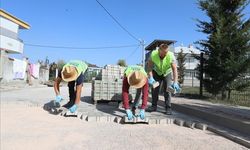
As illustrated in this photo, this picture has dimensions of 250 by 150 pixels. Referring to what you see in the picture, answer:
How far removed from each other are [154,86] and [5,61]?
20954mm

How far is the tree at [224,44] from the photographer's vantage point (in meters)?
13.0

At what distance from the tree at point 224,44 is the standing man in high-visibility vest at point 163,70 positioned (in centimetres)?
539

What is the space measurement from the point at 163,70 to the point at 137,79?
3.59 ft

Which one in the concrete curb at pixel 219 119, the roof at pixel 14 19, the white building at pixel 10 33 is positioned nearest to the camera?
the concrete curb at pixel 219 119

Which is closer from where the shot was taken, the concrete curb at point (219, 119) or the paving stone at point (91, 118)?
the concrete curb at point (219, 119)

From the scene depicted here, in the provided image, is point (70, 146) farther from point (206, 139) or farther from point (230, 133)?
point (230, 133)

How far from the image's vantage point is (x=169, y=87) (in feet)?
26.7

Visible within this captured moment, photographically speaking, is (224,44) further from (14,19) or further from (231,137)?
(14,19)

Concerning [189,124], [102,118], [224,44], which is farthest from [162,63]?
[224,44]

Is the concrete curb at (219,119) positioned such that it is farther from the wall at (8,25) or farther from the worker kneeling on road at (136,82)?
the wall at (8,25)

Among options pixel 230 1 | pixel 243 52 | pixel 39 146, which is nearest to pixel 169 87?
pixel 39 146

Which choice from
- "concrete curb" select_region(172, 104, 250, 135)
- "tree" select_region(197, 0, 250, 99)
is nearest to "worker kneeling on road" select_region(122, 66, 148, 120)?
"concrete curb" select_region(172, 104, 250, 135)

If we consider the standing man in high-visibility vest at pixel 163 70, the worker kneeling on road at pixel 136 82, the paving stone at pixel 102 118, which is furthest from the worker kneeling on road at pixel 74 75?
the standing man in high-visibility vest at pixel 163 70

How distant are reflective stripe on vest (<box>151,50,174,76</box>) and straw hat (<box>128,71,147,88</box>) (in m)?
0.79
